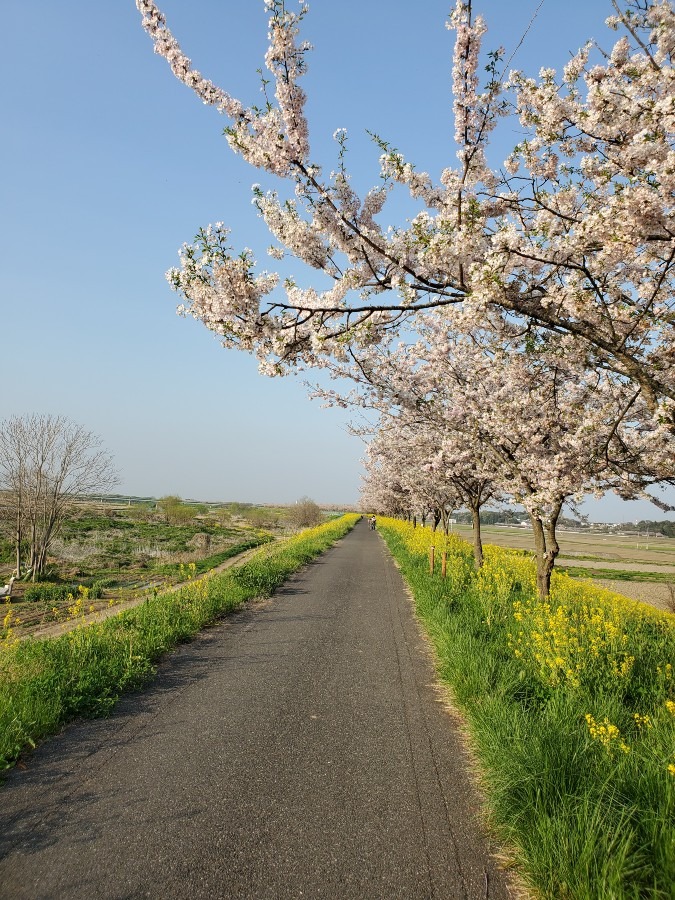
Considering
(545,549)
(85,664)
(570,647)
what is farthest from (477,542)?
(85,664)

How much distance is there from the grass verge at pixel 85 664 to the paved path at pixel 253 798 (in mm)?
251

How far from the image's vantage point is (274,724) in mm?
4594

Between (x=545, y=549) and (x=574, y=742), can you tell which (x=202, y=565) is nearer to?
(x=545, y=549)

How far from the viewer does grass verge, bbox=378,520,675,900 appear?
2.47 metres

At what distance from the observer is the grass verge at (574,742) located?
2475 millimetres

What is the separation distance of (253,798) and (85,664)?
3.32 m

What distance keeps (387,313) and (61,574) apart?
19.6 metres

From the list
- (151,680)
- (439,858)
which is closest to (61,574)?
(151,680)

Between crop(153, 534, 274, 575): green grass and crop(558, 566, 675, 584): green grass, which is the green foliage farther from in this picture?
crop(558, 566, 675, 584): green grass

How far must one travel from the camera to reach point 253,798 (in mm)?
3377

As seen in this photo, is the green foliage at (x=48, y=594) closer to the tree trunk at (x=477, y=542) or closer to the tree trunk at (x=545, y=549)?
the tree trunk at (x=477, y=542)

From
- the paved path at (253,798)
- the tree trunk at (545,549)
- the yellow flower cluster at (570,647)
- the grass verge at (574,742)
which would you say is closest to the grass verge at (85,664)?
the paved path at (253,798)

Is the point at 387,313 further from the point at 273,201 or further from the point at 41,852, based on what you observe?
the point at 41,852

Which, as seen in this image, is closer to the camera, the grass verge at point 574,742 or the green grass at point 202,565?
the grass verge at point 574,742
